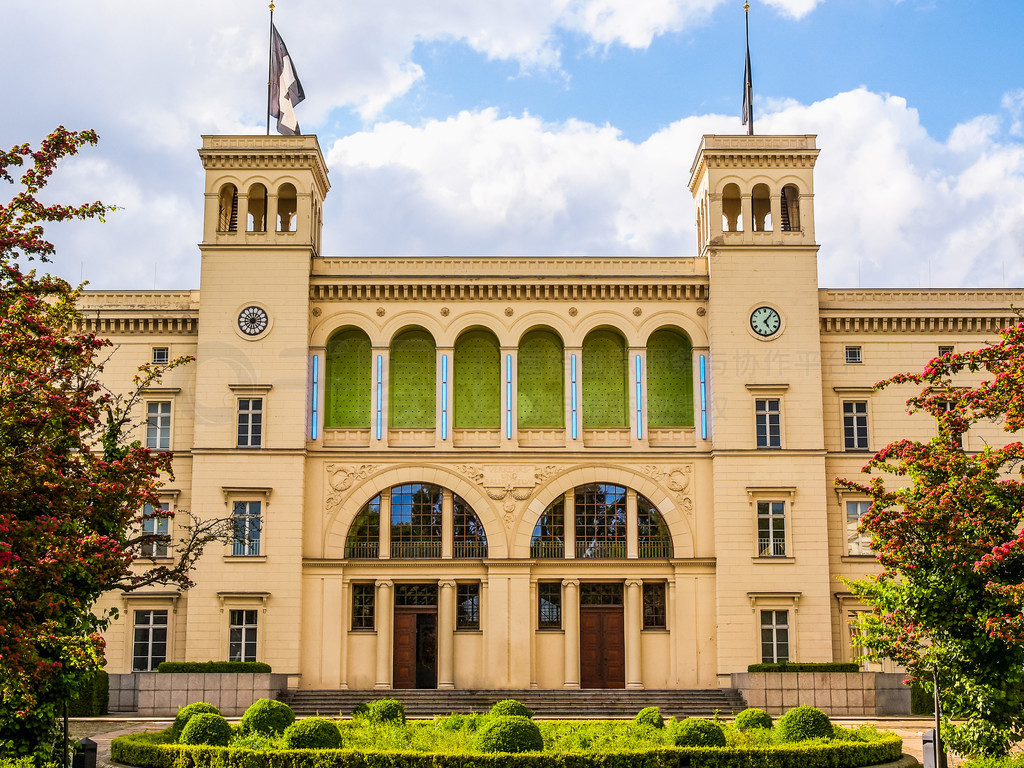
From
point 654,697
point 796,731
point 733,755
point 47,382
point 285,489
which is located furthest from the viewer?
point 285,489

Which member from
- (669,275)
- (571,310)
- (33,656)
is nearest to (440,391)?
(571,310)

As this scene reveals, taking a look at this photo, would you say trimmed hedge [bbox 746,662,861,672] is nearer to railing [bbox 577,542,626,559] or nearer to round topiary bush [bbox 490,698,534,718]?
railing [bbox 577,542,626,559]

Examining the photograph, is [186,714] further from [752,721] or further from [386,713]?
[752,721]

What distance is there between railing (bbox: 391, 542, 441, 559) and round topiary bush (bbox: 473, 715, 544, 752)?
20596 millimetres

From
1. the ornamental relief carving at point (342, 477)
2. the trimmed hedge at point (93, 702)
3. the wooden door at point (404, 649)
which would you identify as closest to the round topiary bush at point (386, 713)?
the trimmed hedge at point (93, 702)

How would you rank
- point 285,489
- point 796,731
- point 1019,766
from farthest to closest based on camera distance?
point 285,489 < point 796,731 < point 1019,766

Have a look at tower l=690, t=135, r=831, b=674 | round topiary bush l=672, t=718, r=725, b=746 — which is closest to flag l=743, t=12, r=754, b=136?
tower l=690, t=135, r=831, b=674

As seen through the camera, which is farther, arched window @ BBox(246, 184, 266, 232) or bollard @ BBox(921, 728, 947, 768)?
arched window @ BBox(246, 184, 266, 232)

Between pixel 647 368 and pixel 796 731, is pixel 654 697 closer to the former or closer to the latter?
pixel 647 368

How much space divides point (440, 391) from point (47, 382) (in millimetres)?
28592

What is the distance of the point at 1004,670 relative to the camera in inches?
878

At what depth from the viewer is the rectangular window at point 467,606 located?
4478 cm

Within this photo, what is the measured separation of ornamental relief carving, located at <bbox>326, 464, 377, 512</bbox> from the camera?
149ft

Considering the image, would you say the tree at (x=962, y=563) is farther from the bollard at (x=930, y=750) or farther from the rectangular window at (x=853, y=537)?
the rectangular window at (x=853, y=537)
